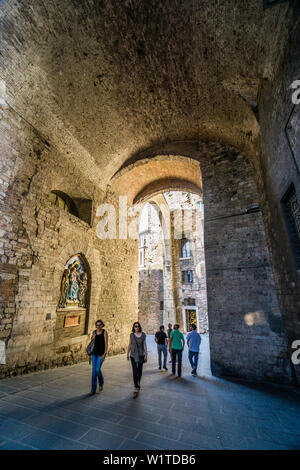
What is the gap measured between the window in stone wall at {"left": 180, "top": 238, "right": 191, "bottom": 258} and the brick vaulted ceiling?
1105 cm

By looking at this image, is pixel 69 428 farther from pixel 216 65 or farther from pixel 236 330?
pixel 216 65

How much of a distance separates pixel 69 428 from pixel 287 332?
15.4 ft

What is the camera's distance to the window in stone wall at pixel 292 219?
143 inches

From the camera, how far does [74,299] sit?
6.14m

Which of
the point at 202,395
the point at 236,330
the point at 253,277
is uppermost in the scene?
the point at 253,277

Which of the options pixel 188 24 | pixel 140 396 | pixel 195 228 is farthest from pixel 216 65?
pixel 195 228

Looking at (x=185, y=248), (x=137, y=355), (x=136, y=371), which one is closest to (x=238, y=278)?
(x=137, y=355)

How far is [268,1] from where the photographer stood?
314 cm

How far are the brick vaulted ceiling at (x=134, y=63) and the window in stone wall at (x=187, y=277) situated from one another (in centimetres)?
1145

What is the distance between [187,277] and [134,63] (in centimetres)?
1415

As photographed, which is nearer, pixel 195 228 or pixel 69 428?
pixel 69 428

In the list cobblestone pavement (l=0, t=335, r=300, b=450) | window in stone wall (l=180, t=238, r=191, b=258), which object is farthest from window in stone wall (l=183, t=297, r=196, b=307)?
cobblestone pavement (l=0, t=335, r=300, b=450)

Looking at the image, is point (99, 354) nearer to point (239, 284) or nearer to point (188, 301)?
point (239, 284)

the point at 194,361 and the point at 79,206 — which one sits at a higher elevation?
the point at 79,206
